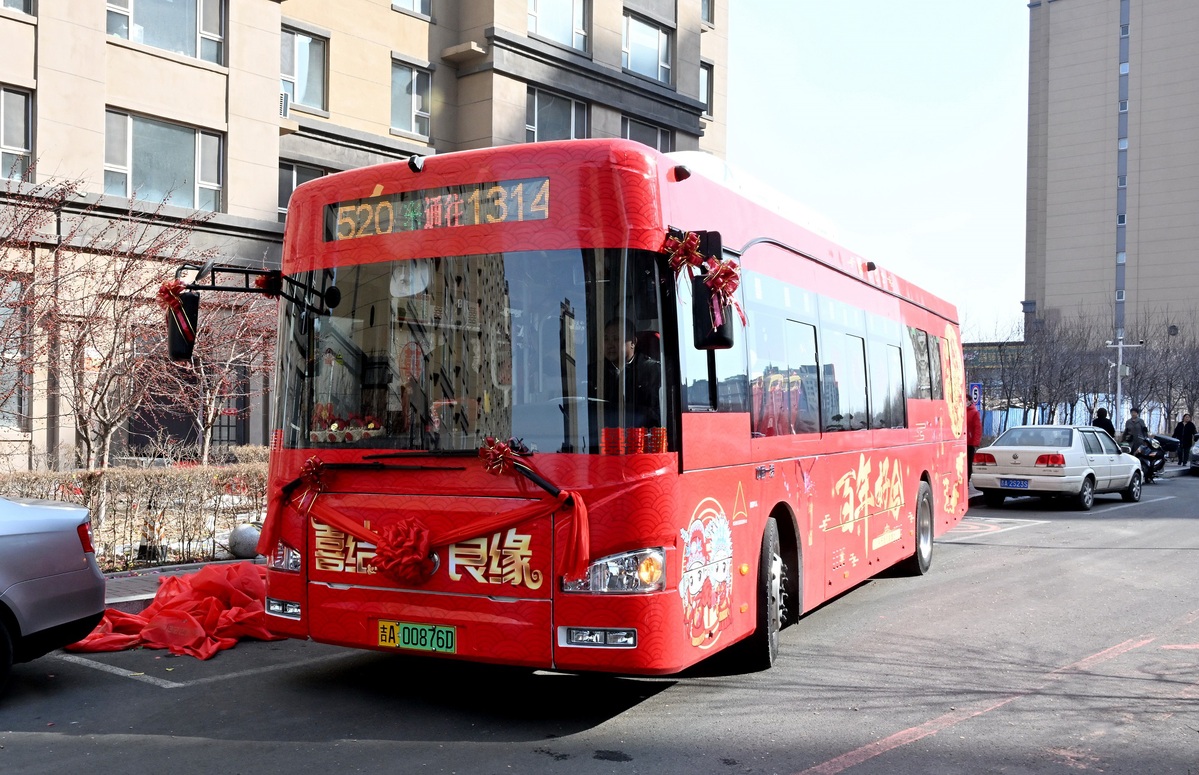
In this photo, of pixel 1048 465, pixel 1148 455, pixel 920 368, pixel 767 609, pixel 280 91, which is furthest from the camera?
pixel 1148 455

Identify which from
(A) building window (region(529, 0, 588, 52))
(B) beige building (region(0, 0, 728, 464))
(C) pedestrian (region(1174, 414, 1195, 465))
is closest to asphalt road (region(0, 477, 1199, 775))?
(B) beige building (region(0, 0, 728, 464))

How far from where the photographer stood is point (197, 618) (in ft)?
28.0

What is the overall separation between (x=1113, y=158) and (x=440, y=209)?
103859 mm

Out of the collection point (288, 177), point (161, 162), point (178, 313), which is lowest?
point (178, 313)

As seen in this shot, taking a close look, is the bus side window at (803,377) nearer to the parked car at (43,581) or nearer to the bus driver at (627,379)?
the bus driver at (627,379)

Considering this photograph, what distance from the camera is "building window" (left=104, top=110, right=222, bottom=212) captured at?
22.4 m

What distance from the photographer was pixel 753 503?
23.8 feet

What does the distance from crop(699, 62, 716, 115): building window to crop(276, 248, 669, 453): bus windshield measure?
34.7 meters

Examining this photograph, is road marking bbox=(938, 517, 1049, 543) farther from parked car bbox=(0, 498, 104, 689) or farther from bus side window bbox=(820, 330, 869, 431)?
parked car bbox=(0, 498, 104, 689)

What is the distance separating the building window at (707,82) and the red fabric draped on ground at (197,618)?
33.2m

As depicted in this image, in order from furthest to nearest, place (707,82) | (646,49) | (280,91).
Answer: (707,82) < (646,49) < (280,91)

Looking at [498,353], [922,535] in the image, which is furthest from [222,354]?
[498,353]

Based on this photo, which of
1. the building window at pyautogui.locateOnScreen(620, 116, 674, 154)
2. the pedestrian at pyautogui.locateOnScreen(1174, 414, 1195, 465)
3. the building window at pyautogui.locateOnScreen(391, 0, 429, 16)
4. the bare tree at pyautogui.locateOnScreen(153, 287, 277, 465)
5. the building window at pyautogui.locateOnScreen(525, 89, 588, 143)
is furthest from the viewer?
the pedestrian at pyautogui.locateOnScreen(1174, 414, 1195, 465)

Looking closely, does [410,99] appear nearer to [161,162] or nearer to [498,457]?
[161,162]
